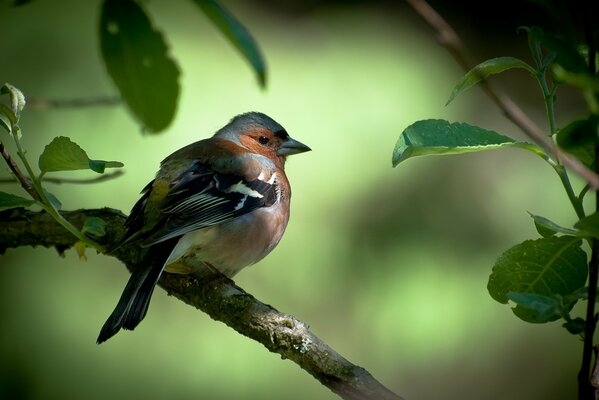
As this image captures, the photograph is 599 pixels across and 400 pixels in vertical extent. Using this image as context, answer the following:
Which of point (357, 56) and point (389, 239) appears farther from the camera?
point (357, 56)

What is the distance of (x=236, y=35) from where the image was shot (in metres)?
0.74

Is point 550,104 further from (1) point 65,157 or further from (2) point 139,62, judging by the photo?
(1) point 65,157

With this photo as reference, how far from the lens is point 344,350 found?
3.87 m

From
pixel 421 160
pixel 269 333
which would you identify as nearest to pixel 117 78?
pixel 269 333

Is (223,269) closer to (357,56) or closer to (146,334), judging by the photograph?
(146,334)

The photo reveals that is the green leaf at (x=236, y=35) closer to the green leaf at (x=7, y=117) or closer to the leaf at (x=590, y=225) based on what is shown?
the leaf at (x=590, y=225)

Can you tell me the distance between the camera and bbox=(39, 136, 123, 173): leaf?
1476 millimetres

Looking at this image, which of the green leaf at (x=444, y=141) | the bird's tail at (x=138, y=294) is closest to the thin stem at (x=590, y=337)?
the green leaf at (x=444, y=141)

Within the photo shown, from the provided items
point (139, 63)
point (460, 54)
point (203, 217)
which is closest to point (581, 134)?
point (460, 54)

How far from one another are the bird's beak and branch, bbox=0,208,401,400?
1173mm

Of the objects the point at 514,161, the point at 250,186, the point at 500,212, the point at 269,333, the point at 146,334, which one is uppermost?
the point at 514,161

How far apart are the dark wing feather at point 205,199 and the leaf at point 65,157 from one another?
0.90 metres

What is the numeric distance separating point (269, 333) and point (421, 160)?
2.75 m

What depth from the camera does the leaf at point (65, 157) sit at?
148cm
